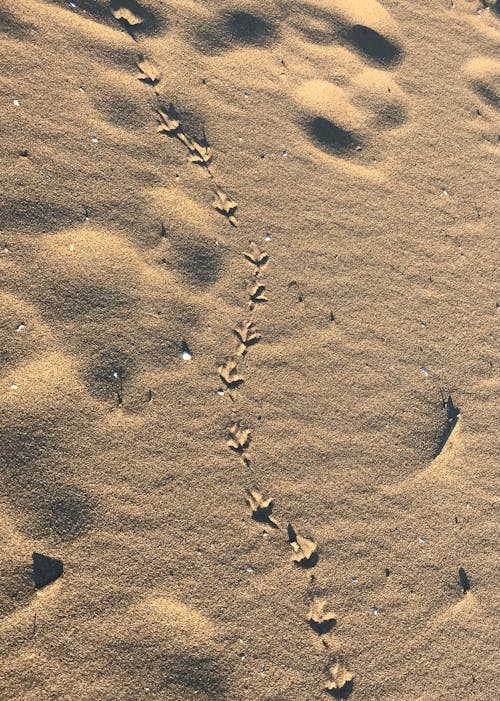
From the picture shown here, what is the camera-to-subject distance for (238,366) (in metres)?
2.44

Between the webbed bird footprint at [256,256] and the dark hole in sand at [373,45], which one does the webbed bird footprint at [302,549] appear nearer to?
the webbed bird footprint at [256,256]

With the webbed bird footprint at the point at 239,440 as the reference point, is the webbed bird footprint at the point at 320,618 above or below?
below

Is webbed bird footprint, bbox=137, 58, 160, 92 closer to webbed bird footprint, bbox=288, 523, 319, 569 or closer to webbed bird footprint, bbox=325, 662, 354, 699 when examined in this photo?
webbed bird footprint, bbox=288, 523, 319, 569

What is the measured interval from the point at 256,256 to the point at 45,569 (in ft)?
5.34

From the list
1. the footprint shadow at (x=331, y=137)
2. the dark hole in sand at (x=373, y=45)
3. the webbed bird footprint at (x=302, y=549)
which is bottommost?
the webbed bird footprint at (x=302, y=549)

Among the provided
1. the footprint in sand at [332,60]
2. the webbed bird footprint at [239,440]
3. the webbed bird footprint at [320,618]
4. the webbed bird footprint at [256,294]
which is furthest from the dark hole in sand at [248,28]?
the webbed bird footprint at [320,618]

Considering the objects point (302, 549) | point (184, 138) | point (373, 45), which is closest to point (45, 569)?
point (302, 549)

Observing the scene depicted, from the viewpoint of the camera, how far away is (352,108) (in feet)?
9.61

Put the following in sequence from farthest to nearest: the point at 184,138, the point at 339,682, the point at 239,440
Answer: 1. the point at 184,138
2. the point at 239,440
3. the point at 339,682

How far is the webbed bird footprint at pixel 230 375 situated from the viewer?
2412 millimetres

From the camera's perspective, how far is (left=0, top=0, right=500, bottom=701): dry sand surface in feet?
7.06

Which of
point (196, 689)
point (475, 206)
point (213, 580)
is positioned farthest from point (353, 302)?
point (196, 689)

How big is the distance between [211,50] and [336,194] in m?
1.00

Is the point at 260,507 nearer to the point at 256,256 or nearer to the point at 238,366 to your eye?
the point at 238,366
